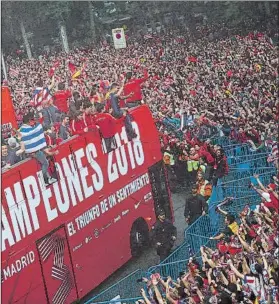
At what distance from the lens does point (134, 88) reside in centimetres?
692

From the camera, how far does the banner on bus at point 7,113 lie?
628 cm

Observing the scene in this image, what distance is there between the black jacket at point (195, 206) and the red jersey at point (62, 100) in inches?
50.3

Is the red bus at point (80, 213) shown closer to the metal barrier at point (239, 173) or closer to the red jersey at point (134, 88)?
the red jersey at point (134, 88)

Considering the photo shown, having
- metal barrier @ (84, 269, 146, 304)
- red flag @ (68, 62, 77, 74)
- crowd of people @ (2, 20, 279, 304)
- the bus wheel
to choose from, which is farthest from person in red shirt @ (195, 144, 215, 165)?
red flag @ (68, 62, 77, 74)

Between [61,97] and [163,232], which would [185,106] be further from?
[163,232]

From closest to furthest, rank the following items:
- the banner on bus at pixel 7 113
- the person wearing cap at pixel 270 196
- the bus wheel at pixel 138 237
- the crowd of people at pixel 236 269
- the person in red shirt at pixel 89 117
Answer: the crowd of people at pixel 236 269, the person wearing cap at pixel 270 196, the banner on bus at pixel 7 113, the person in red shirt at pixel 89 117, the bus wheel at pixel 138 237

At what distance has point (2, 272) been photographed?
6312 millimetres

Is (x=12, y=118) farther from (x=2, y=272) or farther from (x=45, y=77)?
(x=2, y=272)

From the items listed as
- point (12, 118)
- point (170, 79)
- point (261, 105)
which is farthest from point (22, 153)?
point (261, 105)

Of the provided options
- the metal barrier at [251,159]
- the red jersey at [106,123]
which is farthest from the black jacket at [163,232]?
the red jersey at [106,123]

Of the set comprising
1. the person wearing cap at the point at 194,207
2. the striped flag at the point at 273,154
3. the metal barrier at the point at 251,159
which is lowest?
the person wearing cap at the point at 194,207

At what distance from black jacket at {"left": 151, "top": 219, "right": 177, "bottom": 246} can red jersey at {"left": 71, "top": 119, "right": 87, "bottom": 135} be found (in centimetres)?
101

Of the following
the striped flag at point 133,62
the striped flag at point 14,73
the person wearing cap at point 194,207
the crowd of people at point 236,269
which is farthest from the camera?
the person wearing cap at point 194,207

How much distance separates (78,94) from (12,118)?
58 cm
